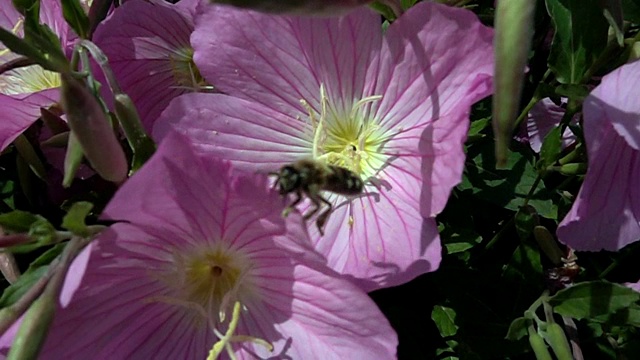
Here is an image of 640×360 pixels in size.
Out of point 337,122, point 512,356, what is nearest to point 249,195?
point 337,122

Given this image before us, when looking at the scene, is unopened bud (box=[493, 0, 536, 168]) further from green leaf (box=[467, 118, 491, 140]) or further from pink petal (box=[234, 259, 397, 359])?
green leaf (box=[467, 118, 491, 140])

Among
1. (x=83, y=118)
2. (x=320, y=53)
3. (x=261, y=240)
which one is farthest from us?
(x=320, y=53)

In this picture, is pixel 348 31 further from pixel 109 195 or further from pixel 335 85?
pixel 109 195

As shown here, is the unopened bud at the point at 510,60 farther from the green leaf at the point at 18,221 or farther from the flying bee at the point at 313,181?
the green leaf at the point at 18,221

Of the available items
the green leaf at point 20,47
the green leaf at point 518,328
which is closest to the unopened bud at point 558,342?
the green leaf at point 518,328

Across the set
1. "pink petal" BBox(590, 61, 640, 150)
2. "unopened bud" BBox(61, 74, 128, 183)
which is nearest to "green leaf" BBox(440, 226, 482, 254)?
"pink petal" BBox(590, 61, 640, 150)

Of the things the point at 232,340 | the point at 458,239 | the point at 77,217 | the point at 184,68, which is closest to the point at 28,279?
the point at 77,217
